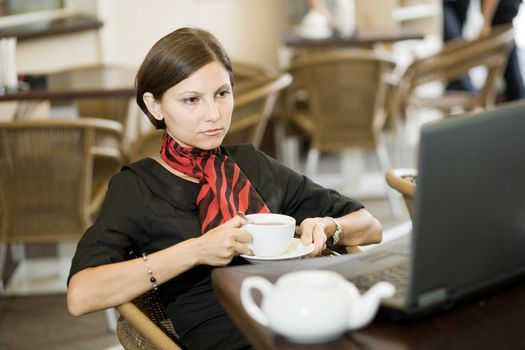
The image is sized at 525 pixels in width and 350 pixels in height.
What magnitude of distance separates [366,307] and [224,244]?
0.44m

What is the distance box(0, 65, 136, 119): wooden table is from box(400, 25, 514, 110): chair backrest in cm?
141

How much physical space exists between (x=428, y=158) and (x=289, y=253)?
549mm

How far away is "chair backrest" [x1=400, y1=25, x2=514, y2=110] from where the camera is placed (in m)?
4.66

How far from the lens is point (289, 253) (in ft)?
5.39

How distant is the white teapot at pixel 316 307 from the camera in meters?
1.17

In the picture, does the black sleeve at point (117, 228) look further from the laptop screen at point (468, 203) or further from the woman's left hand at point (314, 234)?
the laptop screen at point (468, 203)

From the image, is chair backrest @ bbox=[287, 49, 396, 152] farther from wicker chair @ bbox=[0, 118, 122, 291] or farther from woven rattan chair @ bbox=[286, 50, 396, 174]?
wicker chair @ bbox=[0, 118, 122, 291]

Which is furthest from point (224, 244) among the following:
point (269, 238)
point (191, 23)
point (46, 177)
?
point (191, 23)

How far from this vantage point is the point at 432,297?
49.3 inches

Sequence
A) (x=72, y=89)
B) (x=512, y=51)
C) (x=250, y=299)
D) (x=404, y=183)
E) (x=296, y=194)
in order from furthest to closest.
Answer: (x=512, y=51), (x=72, y=89), (x=404, y=183), (x=296, y=194), (x=250, y=299)

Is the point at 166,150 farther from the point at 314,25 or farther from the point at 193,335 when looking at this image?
the point at 314,25

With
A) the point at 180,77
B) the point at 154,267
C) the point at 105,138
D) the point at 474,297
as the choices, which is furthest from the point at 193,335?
the point at 105,138

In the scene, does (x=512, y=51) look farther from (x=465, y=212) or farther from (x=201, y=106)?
(x=465, y=212)

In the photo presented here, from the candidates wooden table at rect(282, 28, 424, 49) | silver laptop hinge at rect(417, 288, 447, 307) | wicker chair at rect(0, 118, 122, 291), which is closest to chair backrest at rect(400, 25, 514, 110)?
wooden table at rect(282, 28, 424, 49)
